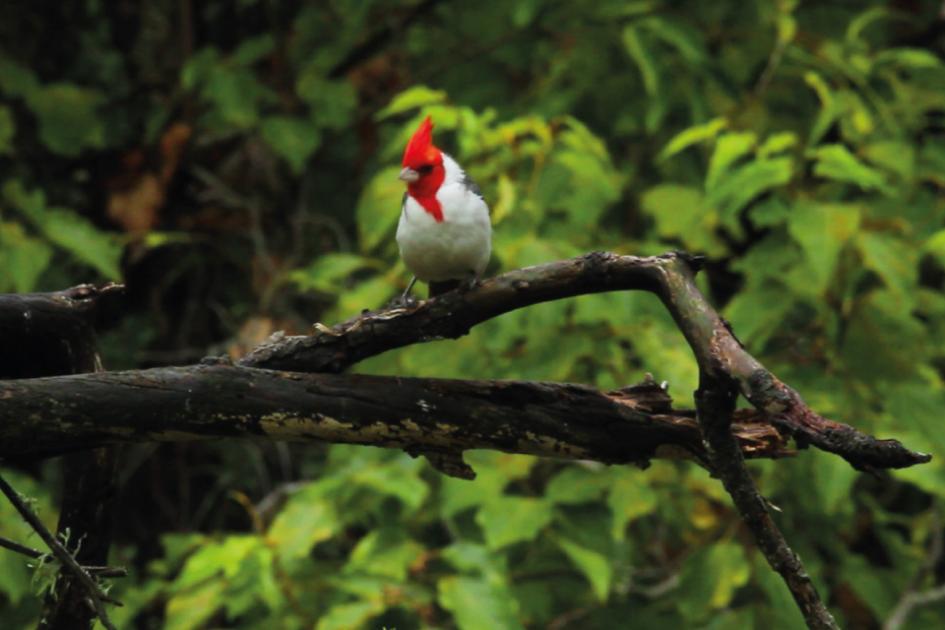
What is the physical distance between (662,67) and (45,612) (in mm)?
2554

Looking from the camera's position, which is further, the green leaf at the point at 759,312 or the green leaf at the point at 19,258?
the green leaf at the point at 19,258

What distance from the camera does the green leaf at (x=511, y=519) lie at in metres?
3.49

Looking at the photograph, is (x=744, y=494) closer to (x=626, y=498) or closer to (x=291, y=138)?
(x=626, y=498)

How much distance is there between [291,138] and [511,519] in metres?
1.56

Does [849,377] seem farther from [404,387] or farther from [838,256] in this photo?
[404,387]

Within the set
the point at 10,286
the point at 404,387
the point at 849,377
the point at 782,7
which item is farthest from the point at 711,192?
the point at 10,286

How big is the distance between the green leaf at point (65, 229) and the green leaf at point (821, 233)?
72.7 inches

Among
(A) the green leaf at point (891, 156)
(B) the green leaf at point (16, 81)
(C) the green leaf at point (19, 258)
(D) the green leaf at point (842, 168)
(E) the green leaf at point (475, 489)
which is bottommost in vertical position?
(E) the green leaf at point (475, 489)

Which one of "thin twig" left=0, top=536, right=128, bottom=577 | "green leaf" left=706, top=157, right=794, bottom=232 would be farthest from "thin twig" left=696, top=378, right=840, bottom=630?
"green leaf" left=706, top=157, right=794, bottom=232

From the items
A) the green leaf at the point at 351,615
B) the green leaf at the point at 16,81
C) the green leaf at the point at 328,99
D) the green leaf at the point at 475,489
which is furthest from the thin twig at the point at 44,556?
the green leaf at the point at 16,81

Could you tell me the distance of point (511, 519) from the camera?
139 inches

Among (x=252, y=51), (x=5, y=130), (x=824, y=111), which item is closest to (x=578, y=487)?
(x=824, y=111)

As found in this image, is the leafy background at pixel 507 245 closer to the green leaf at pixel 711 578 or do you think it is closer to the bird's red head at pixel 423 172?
the green leaf at pixel 711 578

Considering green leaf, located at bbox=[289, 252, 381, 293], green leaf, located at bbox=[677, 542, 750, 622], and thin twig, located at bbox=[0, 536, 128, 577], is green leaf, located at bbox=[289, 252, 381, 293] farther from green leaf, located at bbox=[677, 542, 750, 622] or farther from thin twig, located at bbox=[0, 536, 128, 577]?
thin twig, located at bbox=[0, 536, 128, 577]
